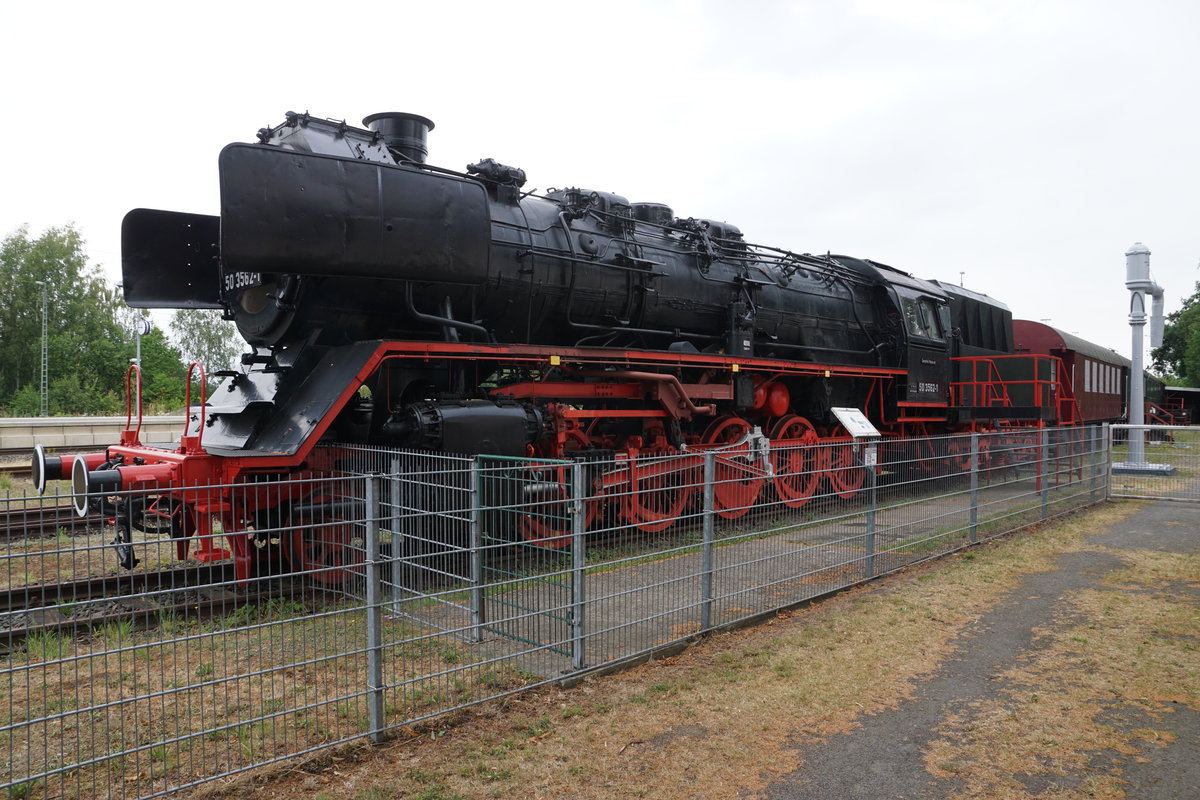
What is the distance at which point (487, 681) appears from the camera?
4.52 metres

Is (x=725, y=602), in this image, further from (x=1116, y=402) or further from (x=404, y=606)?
(x=1116, y=402)

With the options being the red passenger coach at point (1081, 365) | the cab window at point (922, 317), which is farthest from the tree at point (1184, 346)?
the cab window at point (922, 317)

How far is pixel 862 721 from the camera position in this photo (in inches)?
165

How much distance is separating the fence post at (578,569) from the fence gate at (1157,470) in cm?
1096

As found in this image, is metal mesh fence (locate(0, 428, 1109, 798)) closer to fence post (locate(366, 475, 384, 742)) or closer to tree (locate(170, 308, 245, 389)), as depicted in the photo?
fence post (locate(366, 475, 384, 742))

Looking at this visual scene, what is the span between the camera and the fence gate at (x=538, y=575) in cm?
470

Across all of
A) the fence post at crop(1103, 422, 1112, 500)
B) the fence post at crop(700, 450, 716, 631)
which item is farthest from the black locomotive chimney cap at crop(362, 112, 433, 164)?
the fence post at crop(1103, 422, 1112, 500)

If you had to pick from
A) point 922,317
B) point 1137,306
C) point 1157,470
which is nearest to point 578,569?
point 922,317

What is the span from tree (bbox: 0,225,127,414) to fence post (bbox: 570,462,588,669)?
129 feet

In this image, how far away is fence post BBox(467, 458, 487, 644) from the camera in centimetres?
465

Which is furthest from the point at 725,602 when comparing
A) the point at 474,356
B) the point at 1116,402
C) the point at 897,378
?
the point at 1116,402

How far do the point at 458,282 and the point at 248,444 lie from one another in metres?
2.26

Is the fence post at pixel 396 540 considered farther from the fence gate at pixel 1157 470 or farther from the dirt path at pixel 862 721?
the fence gate at pixel 1157 470

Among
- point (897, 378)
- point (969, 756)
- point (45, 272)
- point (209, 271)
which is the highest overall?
point (45, 272)
